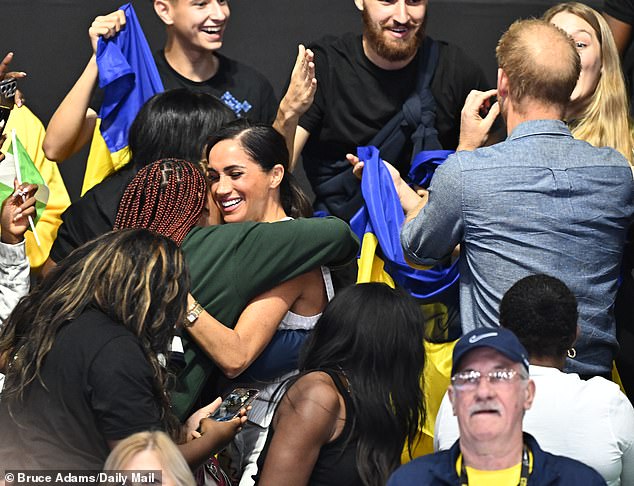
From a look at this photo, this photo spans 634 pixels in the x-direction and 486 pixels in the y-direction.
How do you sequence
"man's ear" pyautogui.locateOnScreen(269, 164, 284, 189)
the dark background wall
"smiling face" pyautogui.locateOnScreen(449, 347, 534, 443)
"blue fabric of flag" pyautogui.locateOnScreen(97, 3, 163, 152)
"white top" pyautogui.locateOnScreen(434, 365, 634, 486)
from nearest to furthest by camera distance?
1. "smiling face" pyautogui.locateOnScreen(449, 347, 534, 443)
2. "white top" pyautogui.locateOnScreen(434, 365, 634, 486)
3. "man's ear" pyautogui.locateOnScreen(269, 164, 284, 189)
4. "blue fabric of flag" pyautogui.locateOnScreen(97, 3, 163, 152)
5. the dark background wall

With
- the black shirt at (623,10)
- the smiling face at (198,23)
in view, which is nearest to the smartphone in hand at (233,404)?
the smiling face at (198,23)

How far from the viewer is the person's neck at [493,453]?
2.72m

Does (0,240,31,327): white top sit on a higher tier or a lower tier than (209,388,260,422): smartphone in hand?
higher

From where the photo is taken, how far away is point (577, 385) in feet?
10.6

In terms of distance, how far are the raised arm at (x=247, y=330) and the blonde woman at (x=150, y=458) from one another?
75 cm

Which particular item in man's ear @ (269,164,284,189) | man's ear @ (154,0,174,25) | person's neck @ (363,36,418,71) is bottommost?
man's ear @ (269,164,284,189)

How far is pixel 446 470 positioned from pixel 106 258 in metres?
1.01

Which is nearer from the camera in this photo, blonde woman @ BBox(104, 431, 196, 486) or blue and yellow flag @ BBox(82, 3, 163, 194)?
blonde woman @ BBox(104, 431, 196, 486)

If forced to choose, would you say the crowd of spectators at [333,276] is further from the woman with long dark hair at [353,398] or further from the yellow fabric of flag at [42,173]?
the yellow fabric of flag at [42,173]

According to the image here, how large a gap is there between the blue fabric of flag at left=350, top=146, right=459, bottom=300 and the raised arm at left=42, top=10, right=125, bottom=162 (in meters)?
1.09

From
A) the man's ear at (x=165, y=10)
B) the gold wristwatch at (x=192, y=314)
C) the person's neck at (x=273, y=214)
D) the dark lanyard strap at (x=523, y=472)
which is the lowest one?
the gold wristwatch at (x=192, y=314)

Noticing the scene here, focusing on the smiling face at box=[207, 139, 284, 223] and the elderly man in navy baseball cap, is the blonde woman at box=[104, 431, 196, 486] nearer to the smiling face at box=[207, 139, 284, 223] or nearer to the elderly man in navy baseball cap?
the elderly man in navy baseball cap

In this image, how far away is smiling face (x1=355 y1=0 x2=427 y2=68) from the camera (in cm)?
478

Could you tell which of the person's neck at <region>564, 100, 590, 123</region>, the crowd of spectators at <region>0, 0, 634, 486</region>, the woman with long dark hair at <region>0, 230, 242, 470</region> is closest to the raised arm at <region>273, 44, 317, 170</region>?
the crowd of spectators at <region>0, 0, 634, 486</region>
